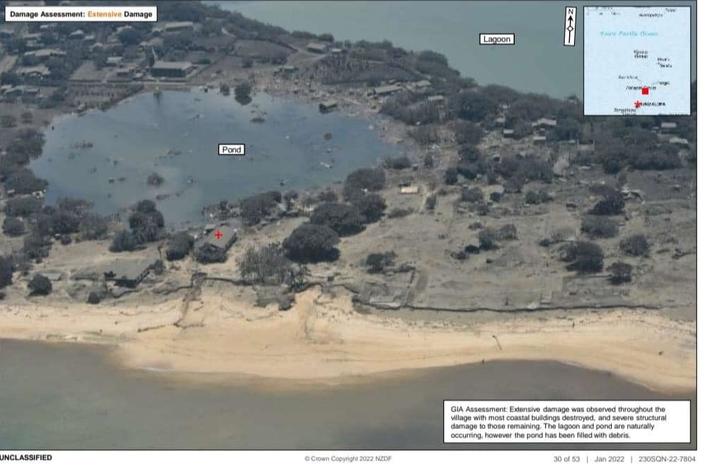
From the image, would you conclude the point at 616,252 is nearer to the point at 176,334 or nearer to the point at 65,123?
the point at 176,334

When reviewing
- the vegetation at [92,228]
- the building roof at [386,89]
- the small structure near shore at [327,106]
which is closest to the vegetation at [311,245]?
the vegetation at [92,228]

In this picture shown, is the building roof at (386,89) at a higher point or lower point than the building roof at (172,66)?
lower

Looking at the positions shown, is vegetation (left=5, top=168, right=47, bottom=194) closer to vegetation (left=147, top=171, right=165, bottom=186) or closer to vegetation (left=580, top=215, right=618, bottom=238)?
vegetation (left=147, top=171, right=165, bottom=186)

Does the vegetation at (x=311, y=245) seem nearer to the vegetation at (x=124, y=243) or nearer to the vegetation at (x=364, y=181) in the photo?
the vegetation at (x=364, y=181)

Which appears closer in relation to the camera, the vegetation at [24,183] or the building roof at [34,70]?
the vegetation at [24,183]

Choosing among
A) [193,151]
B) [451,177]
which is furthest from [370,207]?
[193,151]

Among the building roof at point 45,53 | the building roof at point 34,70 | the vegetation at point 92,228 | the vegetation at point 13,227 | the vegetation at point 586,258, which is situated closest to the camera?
the vegetation at point 586,258

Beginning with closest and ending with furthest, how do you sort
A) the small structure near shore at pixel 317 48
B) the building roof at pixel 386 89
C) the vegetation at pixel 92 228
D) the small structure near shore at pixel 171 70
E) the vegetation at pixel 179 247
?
Result: the vegetation at pixel 179 247 → the vegetation at pixel 92 228 → the building roof at pixel 386 89 → the small structure near shore at pixel 171 70 → the small structure near shore at pixel 317 48

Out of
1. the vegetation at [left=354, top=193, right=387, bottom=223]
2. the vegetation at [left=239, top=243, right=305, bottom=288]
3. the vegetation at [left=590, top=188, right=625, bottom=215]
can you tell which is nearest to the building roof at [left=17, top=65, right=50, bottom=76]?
the vegetation at [left=354, top=193, right=387, bottom=223]
